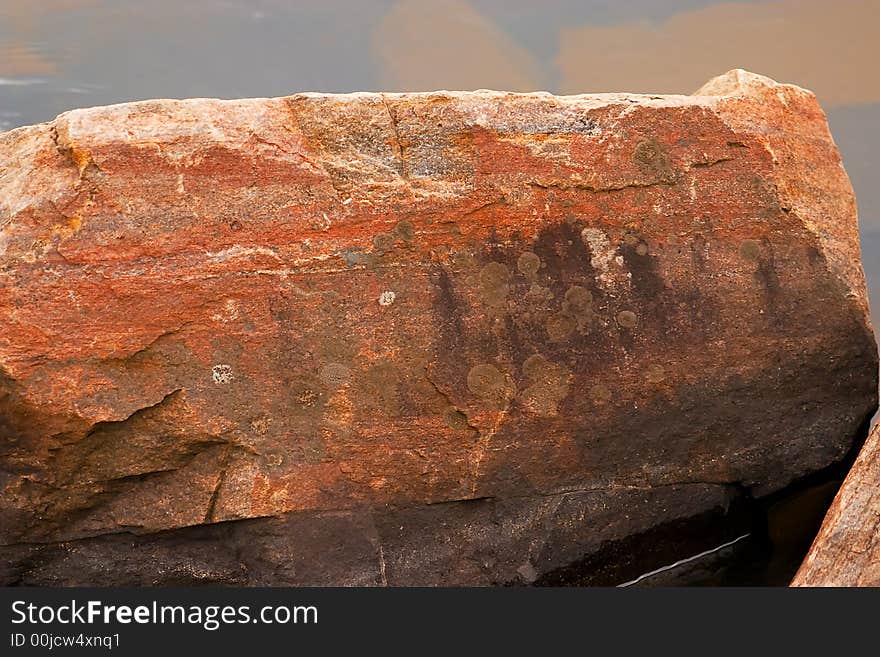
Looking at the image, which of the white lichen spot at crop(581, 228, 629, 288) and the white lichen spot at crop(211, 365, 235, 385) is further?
the white lichen spot at crop(581, 228, 629, 288)

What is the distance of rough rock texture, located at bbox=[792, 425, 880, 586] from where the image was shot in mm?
3297

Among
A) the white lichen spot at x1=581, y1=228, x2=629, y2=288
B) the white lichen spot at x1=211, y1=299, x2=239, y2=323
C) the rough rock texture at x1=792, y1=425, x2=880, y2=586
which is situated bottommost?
the rough rock texture at x1=792, y1=425, x2=880, y2=586

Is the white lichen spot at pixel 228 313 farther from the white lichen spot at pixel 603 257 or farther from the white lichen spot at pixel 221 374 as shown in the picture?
the white lichen spot at pixel 603 257

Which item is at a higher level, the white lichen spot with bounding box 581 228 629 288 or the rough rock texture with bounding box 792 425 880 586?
the white lichen spot with bounding box 581 228 629 288

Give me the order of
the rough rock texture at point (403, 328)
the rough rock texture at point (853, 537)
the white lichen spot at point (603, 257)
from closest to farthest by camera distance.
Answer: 1. the rough rock texture at point (853, 537)
2. the rough rock texture at point (403, 328)
3. the white lichen spot at point (603, 257)

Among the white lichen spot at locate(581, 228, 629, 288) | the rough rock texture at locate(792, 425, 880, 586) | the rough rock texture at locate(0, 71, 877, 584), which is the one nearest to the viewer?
the rough rock texture at locate(792, 425, 880, 586)

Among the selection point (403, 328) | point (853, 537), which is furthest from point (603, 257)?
point (853, 537)

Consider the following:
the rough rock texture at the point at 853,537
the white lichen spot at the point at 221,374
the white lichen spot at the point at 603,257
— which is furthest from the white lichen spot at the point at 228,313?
the rough rock texture at the point at 853,537

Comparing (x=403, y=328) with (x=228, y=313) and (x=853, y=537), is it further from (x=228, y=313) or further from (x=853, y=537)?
(x=853, y=537)

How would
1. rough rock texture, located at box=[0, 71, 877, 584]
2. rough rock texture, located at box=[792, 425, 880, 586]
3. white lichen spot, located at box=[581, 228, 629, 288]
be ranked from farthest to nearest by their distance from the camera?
white lichen spot, located at box=[581, 228, 629, 288], rough rock texture, located at box=[0, 71, 877, 584], rough rock texture, located at box=[792, 425, 880, 586]

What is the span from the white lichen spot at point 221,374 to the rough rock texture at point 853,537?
190 cm

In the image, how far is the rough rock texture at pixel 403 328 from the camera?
3.68 m

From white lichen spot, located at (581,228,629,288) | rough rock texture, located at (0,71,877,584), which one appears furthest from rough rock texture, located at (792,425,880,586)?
white lichen spot, located at (581,228,629,288)

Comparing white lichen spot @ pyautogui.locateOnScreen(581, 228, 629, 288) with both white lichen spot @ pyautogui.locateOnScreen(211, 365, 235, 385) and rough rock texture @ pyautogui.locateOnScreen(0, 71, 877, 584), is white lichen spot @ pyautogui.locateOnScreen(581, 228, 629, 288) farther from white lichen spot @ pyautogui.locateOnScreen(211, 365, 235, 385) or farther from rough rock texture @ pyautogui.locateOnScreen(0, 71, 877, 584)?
white lichen spot @ pyautogui.locateOnScreen(211, 365, 235, 385)
